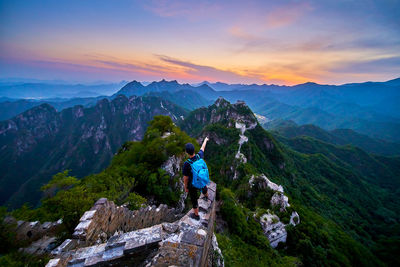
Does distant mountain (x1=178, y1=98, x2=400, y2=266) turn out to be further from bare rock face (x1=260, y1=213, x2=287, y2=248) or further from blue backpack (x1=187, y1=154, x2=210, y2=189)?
blue backpack (x1=187, y1=154, x2=210, y2=189)

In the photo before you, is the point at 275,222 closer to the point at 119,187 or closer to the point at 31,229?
the point at 119,187

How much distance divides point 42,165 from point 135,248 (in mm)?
209628

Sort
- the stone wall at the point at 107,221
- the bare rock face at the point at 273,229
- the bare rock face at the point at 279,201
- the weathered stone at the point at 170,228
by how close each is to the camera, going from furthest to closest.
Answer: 1. the bare rock face at the point at 279,201
2. the bare rock face at the point at 273,229
3. the stone wall at the point at 107,221
4. the weathered stone at the point at 170,228

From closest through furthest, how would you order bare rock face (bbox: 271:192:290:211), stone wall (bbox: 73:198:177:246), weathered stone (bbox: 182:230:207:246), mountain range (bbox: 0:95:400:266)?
1. weathered stone (bbox: 182:230:207:246)
2. stone wall (bbox: 73:198:177:246)
3. mountain range (bbox: 0:95:400:266)
4. bare rock face (bbox: 271:192:290:211)

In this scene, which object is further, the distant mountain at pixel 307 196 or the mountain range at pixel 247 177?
the distant mountain at pixel 307 196

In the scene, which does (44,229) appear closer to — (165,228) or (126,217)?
(126,217)

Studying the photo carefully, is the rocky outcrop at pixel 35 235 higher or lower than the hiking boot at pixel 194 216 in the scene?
lower

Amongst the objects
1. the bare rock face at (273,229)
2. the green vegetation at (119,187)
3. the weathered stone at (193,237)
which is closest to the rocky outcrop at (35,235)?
the green vegetation at (119,187)

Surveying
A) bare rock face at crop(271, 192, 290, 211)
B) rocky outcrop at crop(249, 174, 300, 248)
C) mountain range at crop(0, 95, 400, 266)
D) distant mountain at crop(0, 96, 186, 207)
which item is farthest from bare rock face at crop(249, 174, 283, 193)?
distant mountain at crop(0, 96, 186, 207)

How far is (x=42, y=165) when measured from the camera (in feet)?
493

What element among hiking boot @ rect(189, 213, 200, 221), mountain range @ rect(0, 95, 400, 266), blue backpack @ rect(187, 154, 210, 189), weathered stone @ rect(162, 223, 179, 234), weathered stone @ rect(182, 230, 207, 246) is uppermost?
blue backpack @ rect(187, 154, 210, 189)

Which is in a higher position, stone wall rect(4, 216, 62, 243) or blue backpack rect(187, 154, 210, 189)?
blue backpack rect(187, 154, 210, 189)

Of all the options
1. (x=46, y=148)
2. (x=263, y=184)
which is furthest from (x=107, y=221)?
(x=46, y=148)

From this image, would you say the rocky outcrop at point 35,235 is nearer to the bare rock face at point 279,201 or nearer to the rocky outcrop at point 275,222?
the rocky outcrop at point 275,222
